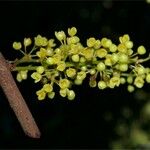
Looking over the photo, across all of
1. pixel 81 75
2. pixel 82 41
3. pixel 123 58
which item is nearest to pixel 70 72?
pixel 81 75

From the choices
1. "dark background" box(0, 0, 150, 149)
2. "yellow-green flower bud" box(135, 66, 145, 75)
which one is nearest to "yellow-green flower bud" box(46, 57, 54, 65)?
"yellow-green flower bud" box(135, 66, 145, 75)

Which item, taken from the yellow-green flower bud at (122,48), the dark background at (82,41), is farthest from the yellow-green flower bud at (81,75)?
the dark background at (82,41)

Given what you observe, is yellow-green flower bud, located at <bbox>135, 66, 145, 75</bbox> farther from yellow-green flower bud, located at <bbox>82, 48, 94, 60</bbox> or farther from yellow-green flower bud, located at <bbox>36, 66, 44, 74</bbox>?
yellow-green flower bud, located at <bbox>36, 66, 44, 74</bbox>

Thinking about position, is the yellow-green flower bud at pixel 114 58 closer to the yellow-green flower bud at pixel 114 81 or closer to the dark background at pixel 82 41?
the yellow-green flower bud at pixel 114 81

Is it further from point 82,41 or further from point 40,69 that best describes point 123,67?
point 82,41

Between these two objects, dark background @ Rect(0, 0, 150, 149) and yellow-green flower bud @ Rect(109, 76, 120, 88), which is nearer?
yellow-green flower bud @ Rect(109, 76, 120, 88)

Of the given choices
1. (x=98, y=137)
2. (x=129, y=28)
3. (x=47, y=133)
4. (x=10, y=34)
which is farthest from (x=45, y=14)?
(x=98, y=137)
